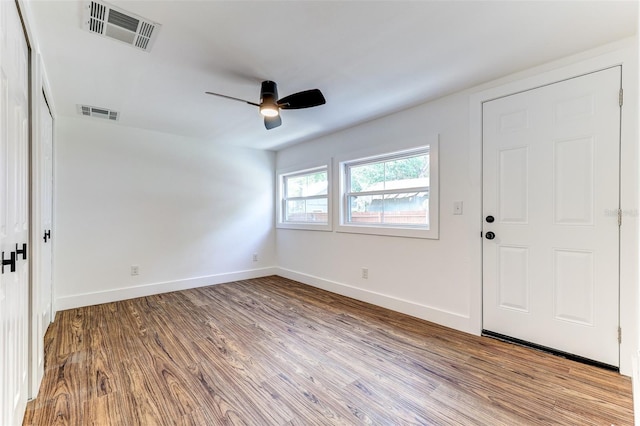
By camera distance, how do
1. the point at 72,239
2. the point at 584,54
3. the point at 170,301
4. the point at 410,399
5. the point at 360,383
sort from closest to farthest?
1. the point at 410,399
2. the point at 360,383
3. the point at 584,54
4. the point at 72,239
5. the point at 170,301

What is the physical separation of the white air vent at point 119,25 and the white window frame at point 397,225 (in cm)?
248

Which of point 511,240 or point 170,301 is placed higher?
point 511,240

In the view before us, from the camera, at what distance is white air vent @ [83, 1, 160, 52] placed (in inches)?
64.7

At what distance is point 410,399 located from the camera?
5.74ft

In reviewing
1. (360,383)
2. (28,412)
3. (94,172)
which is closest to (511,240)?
(360,383)

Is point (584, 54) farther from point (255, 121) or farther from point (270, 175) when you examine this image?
point (270, 175)

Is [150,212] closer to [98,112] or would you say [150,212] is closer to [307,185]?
[98,112]

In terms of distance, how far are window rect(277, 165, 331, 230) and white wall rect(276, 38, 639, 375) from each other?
0.41 metres

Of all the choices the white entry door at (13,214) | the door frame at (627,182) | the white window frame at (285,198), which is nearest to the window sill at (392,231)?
the white window frame at (285,198)

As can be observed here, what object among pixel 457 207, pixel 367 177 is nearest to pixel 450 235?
pixel 457 207

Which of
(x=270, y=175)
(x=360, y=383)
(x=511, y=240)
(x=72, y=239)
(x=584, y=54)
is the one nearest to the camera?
(x=360, y=383)

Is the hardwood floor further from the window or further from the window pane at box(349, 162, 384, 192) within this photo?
the window

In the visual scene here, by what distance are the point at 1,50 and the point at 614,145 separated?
352cm

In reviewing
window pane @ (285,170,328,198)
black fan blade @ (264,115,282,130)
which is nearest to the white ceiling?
black fan blade @ (264,115,282,130)
